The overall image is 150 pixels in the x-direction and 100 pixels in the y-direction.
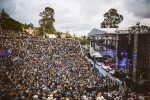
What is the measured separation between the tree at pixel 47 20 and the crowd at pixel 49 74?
21746mm

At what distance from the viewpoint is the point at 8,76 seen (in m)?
23.1

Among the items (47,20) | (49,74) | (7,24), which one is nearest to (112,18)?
(47,20)

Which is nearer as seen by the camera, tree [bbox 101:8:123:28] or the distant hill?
the distant hill

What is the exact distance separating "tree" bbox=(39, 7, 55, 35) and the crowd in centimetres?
2175

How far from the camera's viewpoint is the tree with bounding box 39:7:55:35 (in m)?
65.1

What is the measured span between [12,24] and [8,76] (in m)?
22.8

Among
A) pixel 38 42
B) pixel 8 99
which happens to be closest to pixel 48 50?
pixel 38 42

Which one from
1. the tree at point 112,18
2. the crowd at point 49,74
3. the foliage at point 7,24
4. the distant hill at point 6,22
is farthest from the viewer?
the tree at point 112,18

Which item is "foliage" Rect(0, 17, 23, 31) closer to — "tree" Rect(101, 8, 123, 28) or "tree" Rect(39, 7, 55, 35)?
"tree" Rect(39, 7, 55, 35)

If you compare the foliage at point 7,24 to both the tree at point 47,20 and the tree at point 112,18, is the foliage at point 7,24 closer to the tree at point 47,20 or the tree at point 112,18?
the tree at point 47,20

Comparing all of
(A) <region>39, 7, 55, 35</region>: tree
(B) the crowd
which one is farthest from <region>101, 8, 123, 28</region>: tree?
(B) the crowd

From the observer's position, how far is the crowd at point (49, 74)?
18.2 m

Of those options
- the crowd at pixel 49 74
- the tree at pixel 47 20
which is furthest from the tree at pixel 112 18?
the crowd at pixel 49 74

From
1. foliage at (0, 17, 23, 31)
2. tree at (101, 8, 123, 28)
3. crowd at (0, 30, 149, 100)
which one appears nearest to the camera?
crowd at (0, 30, 149, 100)
